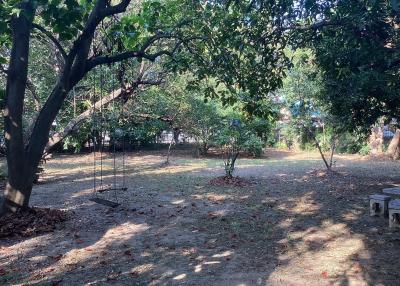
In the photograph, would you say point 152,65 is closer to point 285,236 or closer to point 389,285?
point 285,236

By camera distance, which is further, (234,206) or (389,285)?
(234,206)

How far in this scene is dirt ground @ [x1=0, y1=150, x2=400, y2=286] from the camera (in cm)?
490

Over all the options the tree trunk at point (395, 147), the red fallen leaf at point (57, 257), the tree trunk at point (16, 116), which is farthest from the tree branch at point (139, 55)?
the tree trunk at point (395, 147)

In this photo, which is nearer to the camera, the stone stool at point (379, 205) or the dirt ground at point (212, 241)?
the dirt ground at point (212, 241)

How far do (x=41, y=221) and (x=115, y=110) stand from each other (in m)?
8.02

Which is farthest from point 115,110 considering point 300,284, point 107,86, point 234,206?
point 300,284

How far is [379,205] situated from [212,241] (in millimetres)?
3707

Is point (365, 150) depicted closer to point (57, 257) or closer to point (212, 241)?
point (212, 241)

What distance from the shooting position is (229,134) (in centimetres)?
1446

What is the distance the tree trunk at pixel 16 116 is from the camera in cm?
709

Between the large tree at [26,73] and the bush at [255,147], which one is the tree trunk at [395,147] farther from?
the large tree at [26,73]

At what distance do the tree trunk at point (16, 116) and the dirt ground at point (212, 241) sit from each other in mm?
1102

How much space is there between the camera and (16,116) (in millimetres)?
7156

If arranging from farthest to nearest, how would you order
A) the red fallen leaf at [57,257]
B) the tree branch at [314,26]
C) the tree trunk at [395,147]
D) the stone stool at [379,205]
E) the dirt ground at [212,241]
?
the tree trunk at [395,147] → the stone stool at [379,205] → the tree branch at [314,26] → the red fallen leaf at [57,257] → the dirt ground at [212,241]
